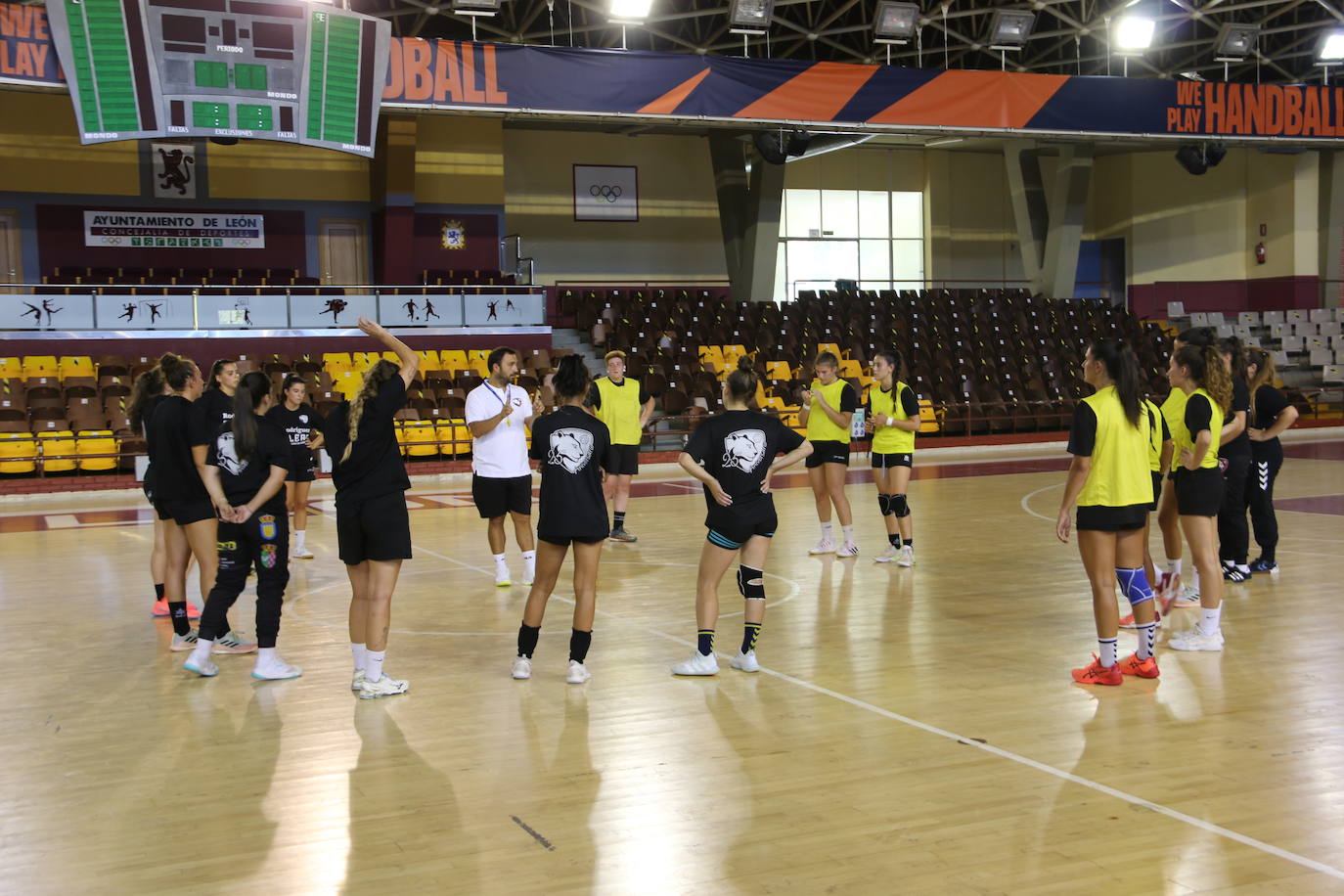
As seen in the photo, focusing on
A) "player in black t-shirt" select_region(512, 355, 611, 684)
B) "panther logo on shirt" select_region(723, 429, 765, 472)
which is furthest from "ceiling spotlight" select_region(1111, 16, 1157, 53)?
"player in black t-shirt" select_region(512, 355, 611, 684)

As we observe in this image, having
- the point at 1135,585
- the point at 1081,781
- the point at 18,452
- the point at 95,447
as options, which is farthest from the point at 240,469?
the point at 18,452

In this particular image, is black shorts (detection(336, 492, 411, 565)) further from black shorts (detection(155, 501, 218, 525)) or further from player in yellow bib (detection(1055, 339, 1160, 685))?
player in yellow bib (detection(1055, 339, 1160, 685))

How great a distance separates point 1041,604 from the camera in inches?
338

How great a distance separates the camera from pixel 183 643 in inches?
300

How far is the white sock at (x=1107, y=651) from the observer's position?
20.6 feet

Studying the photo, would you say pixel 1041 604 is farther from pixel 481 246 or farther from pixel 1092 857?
pixel 481 246

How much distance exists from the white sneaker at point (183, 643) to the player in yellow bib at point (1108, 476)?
5243 mm

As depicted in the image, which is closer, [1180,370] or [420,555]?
[1180,370]

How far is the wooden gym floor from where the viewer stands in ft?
13.4

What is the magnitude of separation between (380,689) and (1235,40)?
1127 inches

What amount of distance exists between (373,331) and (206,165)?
23446 millimetres

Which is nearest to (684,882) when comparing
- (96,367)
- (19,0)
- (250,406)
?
(250,406)

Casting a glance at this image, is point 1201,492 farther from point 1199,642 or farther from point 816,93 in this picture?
point 816,93

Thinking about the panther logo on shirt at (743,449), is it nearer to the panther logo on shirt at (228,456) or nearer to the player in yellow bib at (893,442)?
the panther logo on shirt at (228,456)
